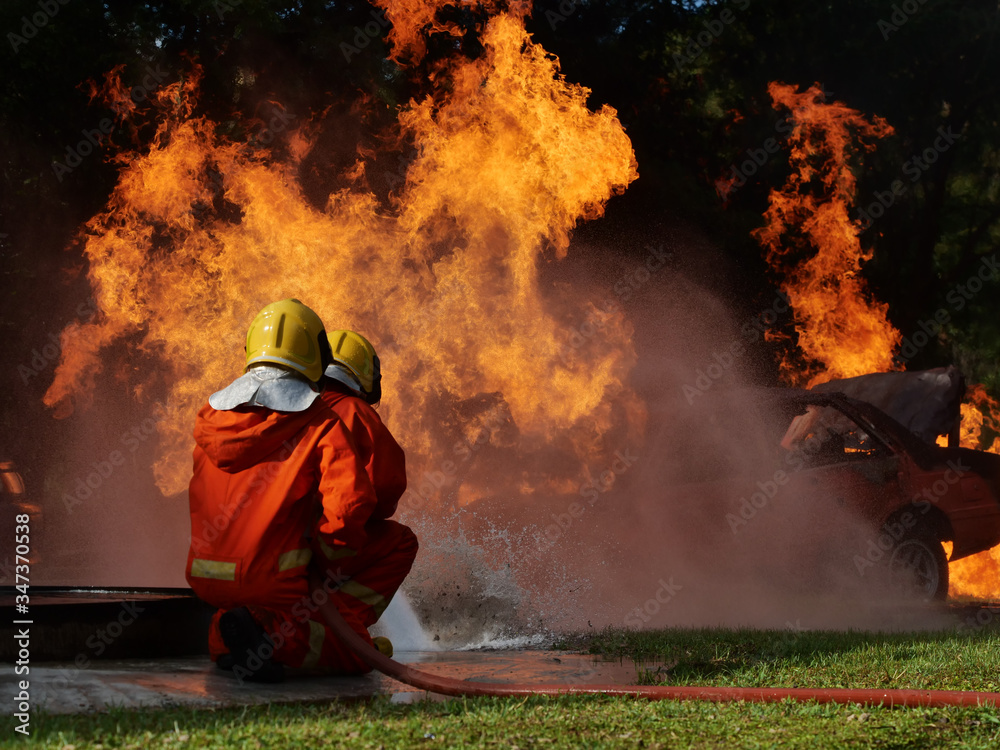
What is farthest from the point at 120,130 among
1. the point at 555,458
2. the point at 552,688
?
the point at 552,688

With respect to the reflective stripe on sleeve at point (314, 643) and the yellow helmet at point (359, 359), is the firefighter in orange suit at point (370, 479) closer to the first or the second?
the yellow helmet at point (359, 359)

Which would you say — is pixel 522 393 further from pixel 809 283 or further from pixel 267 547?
pixel 809 283

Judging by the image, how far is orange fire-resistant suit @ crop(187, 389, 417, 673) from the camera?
4.23 m

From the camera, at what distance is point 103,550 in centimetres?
1125

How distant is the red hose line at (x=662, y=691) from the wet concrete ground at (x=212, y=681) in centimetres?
8

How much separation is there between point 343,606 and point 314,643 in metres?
0.20

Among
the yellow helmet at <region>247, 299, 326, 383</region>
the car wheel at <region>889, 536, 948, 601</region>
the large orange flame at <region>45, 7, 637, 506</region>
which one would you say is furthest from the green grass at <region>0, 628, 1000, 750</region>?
the large orange flame at <region>45, 7, 637, 506</region>

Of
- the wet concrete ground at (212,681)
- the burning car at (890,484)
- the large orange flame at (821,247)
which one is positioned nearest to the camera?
the wet concrete ground at (212,681)

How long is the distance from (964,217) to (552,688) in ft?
51.7

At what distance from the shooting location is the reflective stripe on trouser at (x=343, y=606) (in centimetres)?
429

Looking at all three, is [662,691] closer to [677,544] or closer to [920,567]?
[677,544]

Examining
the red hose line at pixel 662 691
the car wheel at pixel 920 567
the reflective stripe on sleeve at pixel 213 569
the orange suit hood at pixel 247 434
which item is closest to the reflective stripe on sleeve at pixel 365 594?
the red hose line at pixel 662 691

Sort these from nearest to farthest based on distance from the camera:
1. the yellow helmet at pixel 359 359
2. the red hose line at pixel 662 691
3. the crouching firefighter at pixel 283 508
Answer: the red hose line at pixel 662 691, the crouching firefighter at pixel 283 508, the yellow helmet at pixel 359 359

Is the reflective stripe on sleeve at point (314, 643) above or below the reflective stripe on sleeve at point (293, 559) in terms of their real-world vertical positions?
below
